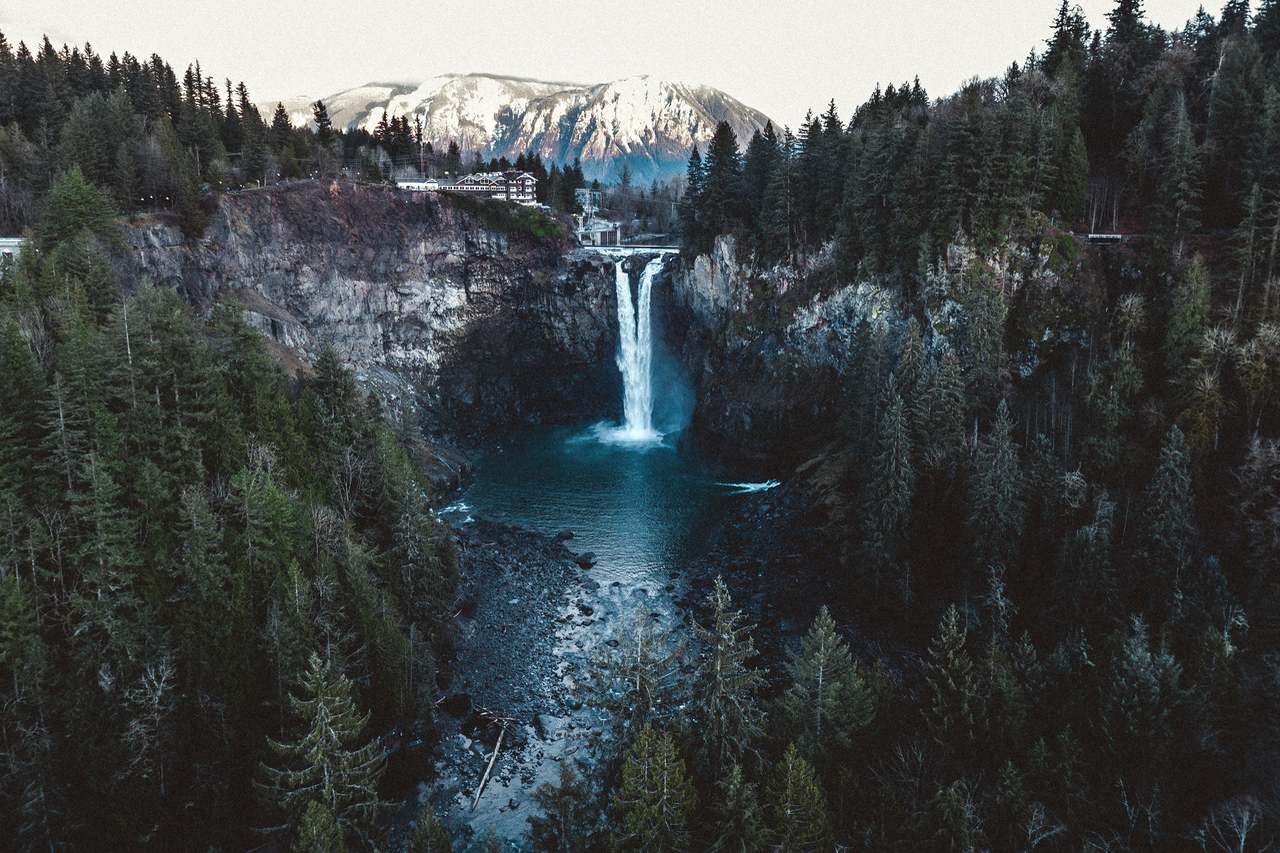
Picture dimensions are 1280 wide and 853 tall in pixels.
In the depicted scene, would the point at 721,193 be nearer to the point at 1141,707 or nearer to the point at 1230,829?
the point at 1141,707

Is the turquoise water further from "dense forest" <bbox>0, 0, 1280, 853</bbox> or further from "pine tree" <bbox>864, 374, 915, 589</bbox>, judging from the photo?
"pine tree" <bbox>864, 374, 915, 589</bbox>


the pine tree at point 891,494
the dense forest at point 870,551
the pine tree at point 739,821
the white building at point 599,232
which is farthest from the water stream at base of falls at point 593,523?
the white building at point 599,232

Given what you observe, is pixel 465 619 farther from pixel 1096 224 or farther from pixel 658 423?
pixel 1096 224

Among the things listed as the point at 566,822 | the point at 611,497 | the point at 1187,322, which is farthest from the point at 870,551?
the point at 566,822

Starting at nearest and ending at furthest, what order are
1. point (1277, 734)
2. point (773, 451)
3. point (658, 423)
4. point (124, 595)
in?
point (1277, 734) < point (124, 595) < point (773, 451) < point (658, 423)

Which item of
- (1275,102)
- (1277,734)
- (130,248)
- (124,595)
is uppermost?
(1275,102)

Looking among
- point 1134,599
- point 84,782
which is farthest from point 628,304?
point 84,782

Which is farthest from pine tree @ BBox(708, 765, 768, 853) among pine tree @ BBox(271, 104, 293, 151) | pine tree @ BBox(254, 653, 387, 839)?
pine tree @ BBox(271, 104, 293, 151)
